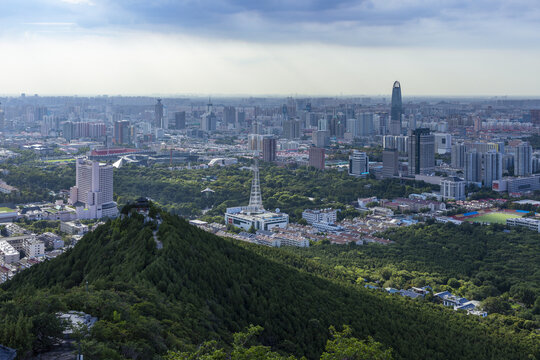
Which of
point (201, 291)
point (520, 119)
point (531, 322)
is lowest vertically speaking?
point (531, 322)

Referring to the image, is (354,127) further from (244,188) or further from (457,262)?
(457,262)

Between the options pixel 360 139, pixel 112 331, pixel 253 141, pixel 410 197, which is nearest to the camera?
pixel 112 331

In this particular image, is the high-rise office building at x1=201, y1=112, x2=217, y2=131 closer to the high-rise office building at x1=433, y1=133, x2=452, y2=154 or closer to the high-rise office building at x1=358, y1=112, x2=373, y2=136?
the high-rise office building at x1=358, y1=112, x2=373, y2=136

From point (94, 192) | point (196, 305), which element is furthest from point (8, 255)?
point (196, 305)

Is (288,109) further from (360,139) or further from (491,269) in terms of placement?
(491,269)

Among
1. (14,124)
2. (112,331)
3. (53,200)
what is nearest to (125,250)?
(112,331)

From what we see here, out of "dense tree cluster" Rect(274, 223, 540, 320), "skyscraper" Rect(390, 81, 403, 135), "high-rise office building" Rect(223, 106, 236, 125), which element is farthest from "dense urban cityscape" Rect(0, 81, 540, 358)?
"high-rise office building" Rect(223, 106, 236, 125)
